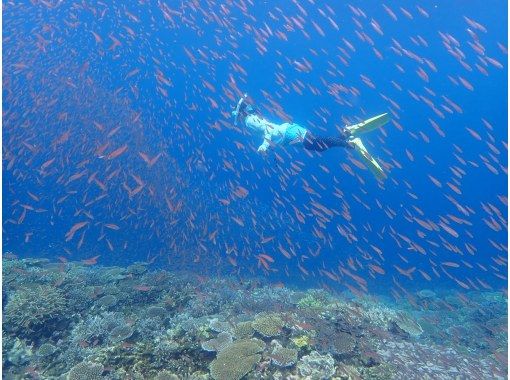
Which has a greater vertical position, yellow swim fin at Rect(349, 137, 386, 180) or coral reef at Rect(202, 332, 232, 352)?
yellow swim fin at Rect(349, 137, 386, 180)

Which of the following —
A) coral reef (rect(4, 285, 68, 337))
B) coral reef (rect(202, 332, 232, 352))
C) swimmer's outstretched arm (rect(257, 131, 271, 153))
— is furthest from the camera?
swimmer's outstretched arm (rect(257, 131, 271, 153))

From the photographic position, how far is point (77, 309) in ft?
28.7

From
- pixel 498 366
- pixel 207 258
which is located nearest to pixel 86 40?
pixel 207 258

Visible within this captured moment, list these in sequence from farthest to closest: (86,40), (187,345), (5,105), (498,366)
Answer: (86,40) → (5,105) → (498,366) → (187,345)

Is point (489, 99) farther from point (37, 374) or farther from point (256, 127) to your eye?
point (37, 374)

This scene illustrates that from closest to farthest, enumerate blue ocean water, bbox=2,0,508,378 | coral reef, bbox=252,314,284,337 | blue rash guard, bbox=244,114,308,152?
1. coral reef, bbox=252,314,284,337
2. blue rash guard, bbox=244,114,308,152
3. blue ocean water, bbox=2,0,508,378

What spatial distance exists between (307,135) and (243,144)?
24802 millimetres

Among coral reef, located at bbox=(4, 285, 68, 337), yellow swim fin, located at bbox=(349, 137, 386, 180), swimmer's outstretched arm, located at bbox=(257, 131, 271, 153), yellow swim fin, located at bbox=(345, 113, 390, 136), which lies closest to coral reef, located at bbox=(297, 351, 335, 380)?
coral reef, located at bbox=(4, 285, 68, 337)

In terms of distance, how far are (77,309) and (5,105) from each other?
2017cm

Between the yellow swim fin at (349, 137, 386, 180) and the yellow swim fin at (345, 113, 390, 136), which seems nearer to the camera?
the yellow swim fin at (349, 137, 386, 180)

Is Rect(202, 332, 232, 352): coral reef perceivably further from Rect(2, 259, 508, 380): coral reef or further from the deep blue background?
the deep blue background

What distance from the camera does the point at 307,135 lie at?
12.6m

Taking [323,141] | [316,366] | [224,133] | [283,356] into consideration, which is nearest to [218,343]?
[283,356]

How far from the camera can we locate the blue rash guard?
42.2 feet
